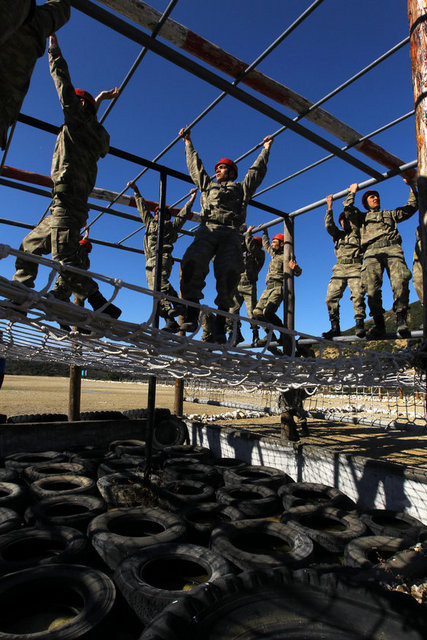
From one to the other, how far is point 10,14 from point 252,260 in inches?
234

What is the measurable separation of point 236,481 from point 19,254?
3620 mm

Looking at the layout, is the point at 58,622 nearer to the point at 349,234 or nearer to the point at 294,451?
the point at 294,451

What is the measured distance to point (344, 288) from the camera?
20.2 feet

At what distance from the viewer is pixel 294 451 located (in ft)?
15.2

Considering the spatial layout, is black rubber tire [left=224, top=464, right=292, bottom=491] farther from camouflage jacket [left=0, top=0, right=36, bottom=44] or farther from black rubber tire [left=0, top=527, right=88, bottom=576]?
camouflage jacket [left=0, top=0, right=36, bottom=44]

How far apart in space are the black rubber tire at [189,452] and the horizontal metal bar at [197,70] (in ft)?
14.4

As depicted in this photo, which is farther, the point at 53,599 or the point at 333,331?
the point at 333,331

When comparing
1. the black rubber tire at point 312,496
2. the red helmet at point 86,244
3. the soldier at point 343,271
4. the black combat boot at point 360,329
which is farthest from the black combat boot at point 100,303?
the soldier at point 343,271

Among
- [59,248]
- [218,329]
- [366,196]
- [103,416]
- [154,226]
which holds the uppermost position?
[366,196]

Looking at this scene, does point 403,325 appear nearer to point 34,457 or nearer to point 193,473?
point 193,473

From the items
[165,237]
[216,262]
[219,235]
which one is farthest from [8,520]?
[165,237]

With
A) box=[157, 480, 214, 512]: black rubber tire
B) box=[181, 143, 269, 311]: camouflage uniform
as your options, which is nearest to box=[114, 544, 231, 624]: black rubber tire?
box=[157, 480, 214, 512]: black rubber tire

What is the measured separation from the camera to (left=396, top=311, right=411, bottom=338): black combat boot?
4565 mm

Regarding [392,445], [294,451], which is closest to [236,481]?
[294,451]
